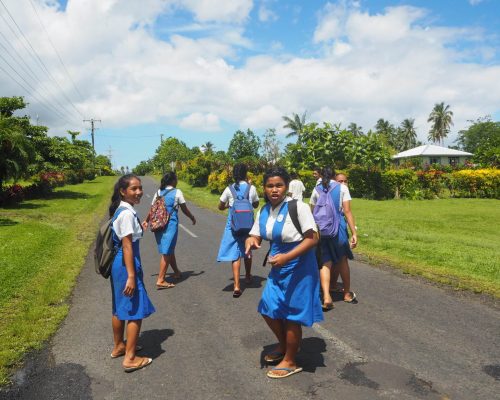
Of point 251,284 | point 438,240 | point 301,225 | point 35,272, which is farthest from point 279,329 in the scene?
point 438,240

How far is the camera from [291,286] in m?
→ 3.72

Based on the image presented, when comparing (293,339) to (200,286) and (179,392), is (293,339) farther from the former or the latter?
(200,286)

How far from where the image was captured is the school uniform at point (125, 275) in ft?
12.9

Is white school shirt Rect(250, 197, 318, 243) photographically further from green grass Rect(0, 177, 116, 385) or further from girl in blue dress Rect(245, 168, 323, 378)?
green grass Rect(0, 177, 116, 385)

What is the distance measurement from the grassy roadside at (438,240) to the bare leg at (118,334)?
5129 millimetres

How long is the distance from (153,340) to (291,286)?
1.99 meters

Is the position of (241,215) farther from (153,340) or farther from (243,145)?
(243,145)

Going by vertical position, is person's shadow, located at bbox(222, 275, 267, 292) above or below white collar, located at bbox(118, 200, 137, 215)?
below

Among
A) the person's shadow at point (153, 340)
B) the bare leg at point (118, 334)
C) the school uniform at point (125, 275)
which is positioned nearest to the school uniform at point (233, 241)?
the person's shadow at point (153, 340)

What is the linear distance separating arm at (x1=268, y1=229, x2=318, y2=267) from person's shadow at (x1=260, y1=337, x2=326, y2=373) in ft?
3.72

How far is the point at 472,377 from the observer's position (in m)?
3.74

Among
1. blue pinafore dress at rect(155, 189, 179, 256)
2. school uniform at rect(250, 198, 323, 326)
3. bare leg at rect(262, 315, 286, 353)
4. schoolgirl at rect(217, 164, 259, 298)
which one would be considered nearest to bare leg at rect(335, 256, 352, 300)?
schoolgirl at rect(217, 164, 259, 298)

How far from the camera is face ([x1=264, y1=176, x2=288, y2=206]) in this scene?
379cm

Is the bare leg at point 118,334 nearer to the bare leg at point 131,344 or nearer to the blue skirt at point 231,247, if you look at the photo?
the bare leg at point 131,344
